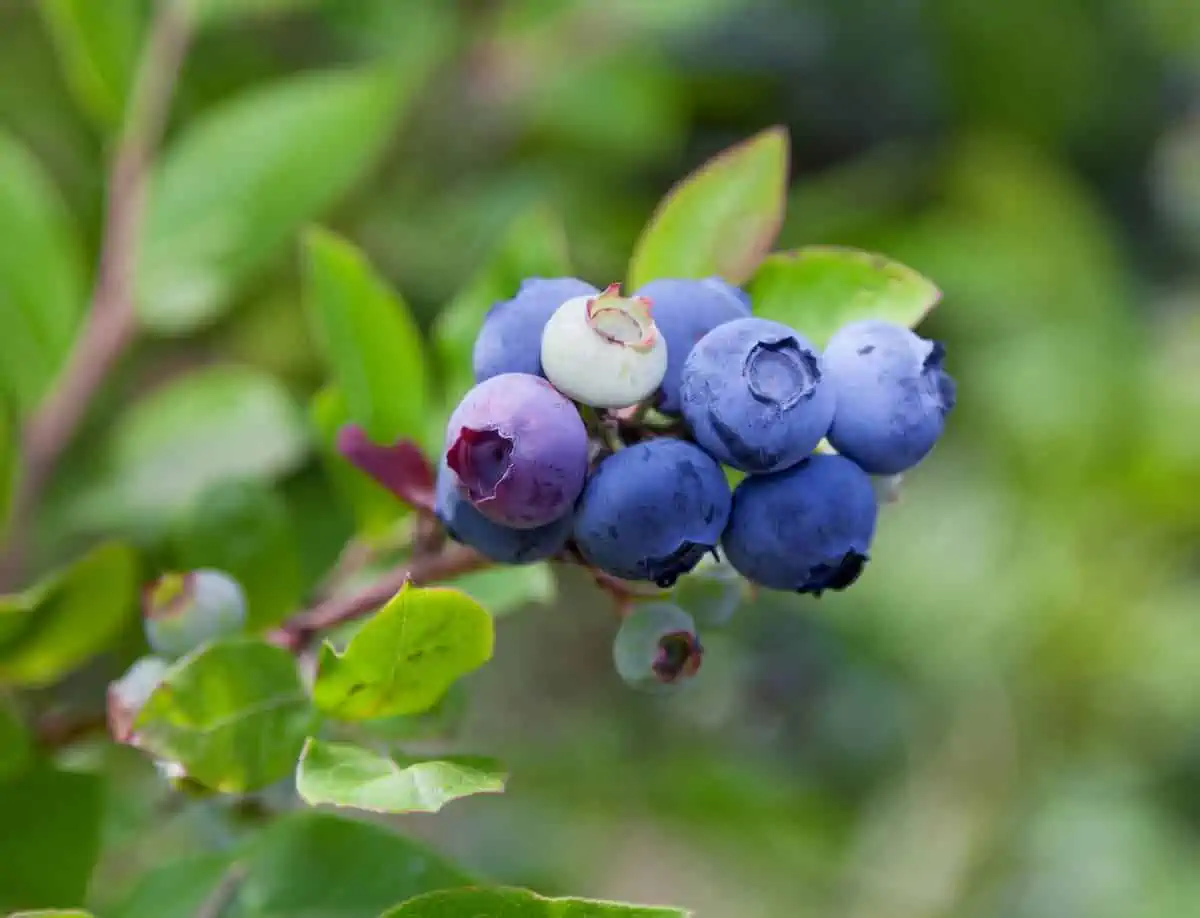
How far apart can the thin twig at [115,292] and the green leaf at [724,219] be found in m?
0.78

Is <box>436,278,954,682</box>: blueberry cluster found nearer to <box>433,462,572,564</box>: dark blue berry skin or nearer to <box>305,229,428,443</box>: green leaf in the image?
<box>433,462,572,564</box>: dark blue berry skin

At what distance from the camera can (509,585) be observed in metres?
1.08

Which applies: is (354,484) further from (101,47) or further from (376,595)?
(101,47)

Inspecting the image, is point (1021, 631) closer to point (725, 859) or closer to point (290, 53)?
point (725, 859)

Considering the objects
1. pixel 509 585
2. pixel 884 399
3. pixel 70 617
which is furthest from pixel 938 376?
pixel 70 617

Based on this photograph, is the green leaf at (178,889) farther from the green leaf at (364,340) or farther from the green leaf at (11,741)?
the green leaf at (364,340)

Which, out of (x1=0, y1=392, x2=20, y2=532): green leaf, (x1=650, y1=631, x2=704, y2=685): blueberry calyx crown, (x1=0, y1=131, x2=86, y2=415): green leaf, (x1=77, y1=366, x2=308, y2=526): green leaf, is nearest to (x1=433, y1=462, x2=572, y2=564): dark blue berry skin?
(x1=650, y1=631, x2=704, y2=685): blueberry calyx crown

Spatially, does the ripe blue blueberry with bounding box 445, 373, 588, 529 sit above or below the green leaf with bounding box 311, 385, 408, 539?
above

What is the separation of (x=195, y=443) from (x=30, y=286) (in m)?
0.26

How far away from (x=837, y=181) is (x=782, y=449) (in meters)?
2.30

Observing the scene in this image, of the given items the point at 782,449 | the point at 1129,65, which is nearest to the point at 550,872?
the point at 782,449

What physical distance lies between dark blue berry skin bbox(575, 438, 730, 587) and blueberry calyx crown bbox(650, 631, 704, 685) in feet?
0.32

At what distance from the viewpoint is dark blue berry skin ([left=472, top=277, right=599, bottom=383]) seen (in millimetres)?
792

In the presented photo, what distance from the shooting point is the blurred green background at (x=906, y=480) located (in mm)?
2072
